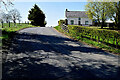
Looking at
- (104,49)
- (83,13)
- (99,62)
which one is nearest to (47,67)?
(99,62)

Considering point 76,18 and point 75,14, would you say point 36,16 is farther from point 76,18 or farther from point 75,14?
point 76,18

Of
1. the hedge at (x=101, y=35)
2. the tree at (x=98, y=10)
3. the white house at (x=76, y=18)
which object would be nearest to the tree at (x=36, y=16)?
the white house at (x=76, y=18)

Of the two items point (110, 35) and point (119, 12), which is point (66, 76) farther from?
point (119, 12)

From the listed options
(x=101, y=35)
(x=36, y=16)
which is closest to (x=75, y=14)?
(x=36, y=16)

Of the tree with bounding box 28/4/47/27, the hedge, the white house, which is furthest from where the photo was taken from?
the tree with bounding box 28/4/47/27

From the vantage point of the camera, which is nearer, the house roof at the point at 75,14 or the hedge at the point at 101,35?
the hedge at the point at 101,35

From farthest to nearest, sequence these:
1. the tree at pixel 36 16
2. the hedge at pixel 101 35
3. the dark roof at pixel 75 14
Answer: the tree at pixel 36 16 → the dark roof at pixel 75 14 → the hedge at pixel 101 35

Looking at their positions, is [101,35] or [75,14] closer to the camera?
[101,35]

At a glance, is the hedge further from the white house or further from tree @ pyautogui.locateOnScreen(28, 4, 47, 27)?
tree @ pyautogui.locateOnScreen(28, 4, 47, 27)

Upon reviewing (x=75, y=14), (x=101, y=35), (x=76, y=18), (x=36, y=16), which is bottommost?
(x=101, y=35)

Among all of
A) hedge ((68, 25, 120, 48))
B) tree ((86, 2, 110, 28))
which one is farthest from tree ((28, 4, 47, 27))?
hedge ((68, 25, 120, 48))

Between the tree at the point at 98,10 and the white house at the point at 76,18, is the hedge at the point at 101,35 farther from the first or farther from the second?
the white house at the point at 76,18

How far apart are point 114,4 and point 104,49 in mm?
30035

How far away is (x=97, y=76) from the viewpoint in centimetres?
623
